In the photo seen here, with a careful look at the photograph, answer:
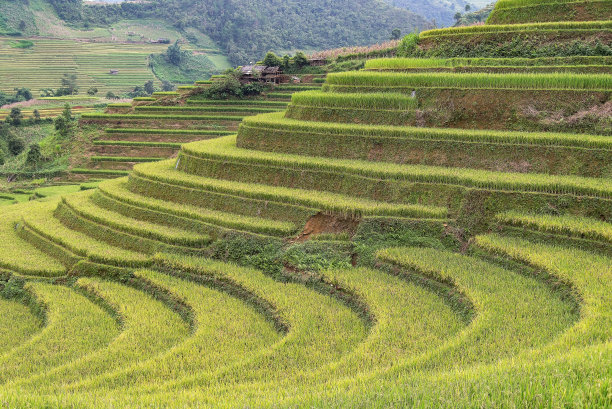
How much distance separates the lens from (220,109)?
32469 millimetres

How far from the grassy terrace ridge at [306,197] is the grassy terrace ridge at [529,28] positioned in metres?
7.53

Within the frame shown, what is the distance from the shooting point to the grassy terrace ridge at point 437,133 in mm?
10695

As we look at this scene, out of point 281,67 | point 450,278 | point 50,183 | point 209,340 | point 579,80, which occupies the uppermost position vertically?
point 281,67

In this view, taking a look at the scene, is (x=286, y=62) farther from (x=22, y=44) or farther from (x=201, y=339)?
(x=22, y=44)

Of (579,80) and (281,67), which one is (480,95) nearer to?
(579,80)

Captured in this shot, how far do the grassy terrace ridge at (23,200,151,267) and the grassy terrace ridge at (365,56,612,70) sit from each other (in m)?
9.17

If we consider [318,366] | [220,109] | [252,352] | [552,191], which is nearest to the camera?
[318,366]

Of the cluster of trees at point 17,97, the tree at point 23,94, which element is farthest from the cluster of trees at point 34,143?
the tree at point 23,94

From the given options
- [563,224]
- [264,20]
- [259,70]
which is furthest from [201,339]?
[264,20]

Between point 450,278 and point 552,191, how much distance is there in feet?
9.67

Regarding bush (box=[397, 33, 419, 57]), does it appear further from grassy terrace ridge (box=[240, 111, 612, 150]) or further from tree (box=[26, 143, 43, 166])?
tree (box=[26, 143, 43, 166])

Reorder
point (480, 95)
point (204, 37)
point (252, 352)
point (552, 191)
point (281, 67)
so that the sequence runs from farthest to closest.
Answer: point (204, 37) → point (281, 67) → point (480, 95) → point (552, 191) → point (252, 352)

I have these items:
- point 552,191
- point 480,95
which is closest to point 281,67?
point 480,95

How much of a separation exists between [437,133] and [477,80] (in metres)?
1.97
